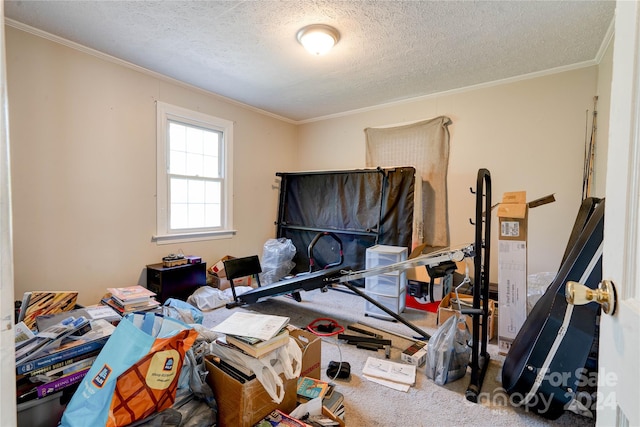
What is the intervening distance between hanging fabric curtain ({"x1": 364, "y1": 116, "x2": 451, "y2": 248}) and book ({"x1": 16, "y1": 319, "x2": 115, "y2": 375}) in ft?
10.8

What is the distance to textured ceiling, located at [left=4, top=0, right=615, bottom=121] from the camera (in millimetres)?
2154

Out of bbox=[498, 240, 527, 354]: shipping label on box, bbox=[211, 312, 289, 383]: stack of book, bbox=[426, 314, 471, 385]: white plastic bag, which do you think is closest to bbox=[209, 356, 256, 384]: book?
bbox=[211, 312, 289, 383]: stack of book

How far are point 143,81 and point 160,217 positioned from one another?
5.05ft

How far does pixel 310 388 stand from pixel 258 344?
0.57 metres

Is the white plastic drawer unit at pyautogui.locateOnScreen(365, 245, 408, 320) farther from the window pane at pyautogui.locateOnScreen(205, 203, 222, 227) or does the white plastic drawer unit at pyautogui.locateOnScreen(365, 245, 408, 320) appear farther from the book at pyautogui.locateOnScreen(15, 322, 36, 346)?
the book at pyautogui.locateOnScreen(15, 322, 36, 346)

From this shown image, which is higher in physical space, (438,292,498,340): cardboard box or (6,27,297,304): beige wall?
(6,27,297,304): beige wall

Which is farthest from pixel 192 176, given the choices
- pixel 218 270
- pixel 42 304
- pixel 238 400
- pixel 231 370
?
pixel 238 400

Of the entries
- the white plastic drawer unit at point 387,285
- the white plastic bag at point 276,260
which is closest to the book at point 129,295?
the white plastic bag at point 276,260

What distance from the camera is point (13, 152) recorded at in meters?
2.48

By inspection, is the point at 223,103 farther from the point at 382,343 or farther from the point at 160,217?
the point at 382,343

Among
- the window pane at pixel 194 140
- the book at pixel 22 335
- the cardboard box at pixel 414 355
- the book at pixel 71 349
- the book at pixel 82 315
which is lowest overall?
the cardboard box at pixel 414 355

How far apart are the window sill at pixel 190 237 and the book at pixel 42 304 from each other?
3.77 feet

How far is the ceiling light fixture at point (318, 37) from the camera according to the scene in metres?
2.38

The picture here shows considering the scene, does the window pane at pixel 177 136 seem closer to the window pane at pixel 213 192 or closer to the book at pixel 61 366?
the window pane at pixel 213 192
